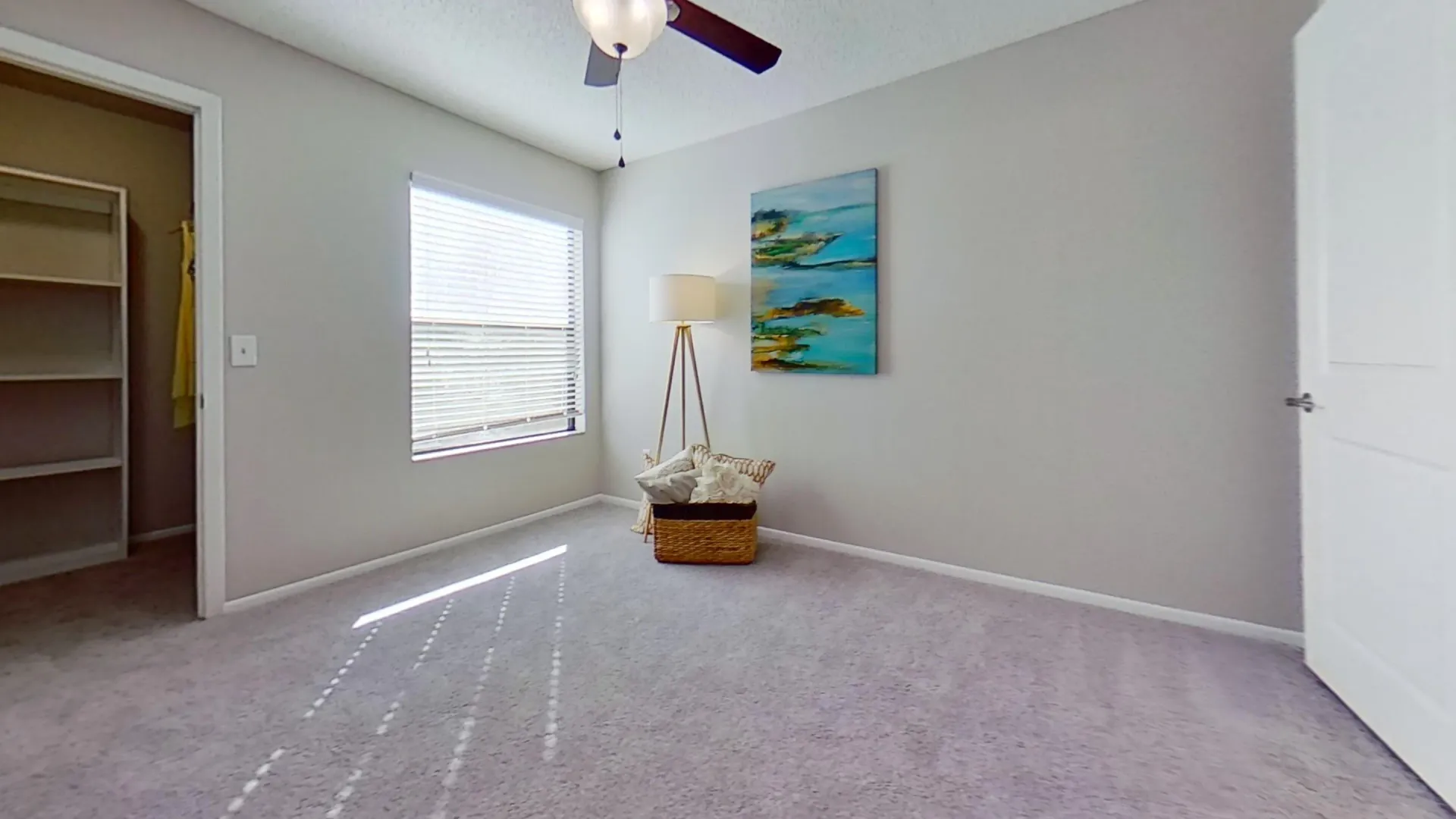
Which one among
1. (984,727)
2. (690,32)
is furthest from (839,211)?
(984,727)

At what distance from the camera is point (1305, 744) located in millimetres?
1620

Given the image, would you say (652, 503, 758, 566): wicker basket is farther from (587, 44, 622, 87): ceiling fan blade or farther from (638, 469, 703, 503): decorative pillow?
(587, 44, 622, 87): ceiling fan blade

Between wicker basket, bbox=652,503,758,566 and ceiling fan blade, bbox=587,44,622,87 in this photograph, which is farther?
wicker basket, bbox=652,503,758,566

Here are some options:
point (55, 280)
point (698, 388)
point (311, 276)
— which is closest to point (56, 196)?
point (55, 280)

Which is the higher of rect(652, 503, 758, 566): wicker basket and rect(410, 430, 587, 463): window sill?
rect(410, 430, 587, 463): window sill

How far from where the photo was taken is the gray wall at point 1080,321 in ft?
7.28

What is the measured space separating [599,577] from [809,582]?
103 centimetres

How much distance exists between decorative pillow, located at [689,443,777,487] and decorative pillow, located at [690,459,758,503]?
90 millimetres

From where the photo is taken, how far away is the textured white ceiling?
7.73ft

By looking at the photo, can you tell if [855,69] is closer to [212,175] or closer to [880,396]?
[880,396]

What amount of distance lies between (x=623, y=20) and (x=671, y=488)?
2151 mm

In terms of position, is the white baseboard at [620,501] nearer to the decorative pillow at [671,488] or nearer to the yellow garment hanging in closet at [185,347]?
the decorative pillow at [671,488]

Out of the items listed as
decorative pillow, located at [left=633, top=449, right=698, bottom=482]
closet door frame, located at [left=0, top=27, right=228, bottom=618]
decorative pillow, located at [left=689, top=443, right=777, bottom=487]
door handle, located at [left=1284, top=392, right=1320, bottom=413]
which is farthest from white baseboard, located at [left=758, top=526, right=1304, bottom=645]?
closet door frame, located at [left=0, top=27, right=228, bottom=618]

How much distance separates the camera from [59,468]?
9.58ft
